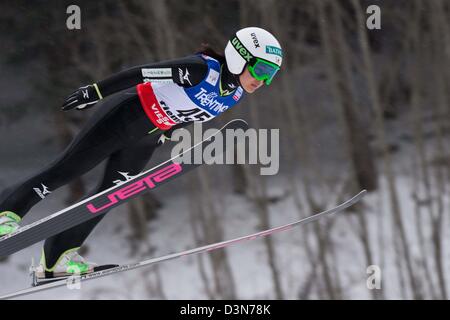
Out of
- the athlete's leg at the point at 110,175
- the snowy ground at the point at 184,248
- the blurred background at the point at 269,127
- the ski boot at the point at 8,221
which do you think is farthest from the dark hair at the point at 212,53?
the snowy ground at the point at 184,248

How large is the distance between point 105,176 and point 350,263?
5.89 metres

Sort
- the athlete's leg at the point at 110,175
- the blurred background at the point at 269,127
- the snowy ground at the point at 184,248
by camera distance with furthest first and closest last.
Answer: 1. the snowy ground at the point at 184,248
2. the blurred background at the point at 269,127
3. the athlete's leg at the point at 110,175

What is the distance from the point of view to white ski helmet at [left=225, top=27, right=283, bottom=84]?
3.24 metres

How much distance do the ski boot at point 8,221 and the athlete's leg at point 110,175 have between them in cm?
26

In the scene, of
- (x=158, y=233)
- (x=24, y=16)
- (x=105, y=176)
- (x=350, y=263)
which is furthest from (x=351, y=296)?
(x=105, y=176)

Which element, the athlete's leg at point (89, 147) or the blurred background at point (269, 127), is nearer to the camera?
the athlete's leg at point (89, 147)

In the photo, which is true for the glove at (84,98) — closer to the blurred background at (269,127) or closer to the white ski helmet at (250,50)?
the white ski helmet at (250,50)

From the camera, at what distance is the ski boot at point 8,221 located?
11.5ft

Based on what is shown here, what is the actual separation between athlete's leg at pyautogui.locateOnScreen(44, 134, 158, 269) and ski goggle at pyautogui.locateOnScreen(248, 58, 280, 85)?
2.19ft

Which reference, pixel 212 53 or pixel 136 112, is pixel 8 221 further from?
pixel 212 53

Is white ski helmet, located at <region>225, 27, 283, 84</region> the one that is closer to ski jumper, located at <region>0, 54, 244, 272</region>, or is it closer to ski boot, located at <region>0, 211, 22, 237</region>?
ski jumper, located at <region>0, 54, 244, 272</region>

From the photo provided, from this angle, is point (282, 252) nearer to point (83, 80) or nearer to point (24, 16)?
point (83, 80)

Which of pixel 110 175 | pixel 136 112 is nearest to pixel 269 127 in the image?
pixel 110 175

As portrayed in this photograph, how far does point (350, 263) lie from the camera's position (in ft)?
29.5
